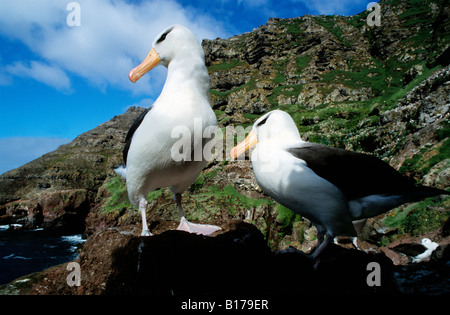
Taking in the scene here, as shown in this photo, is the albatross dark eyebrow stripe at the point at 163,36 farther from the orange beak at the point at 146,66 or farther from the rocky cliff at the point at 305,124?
the rocky cliff at the point at 305,124

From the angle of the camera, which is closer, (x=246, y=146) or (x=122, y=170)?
(x=246, y=146)

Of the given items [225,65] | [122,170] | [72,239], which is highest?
[225,65]

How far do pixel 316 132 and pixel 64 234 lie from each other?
4122cm

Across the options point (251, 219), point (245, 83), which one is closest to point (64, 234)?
point (251, 219)

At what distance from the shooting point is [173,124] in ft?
8.77

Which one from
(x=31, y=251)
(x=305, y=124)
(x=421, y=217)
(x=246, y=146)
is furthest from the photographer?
Answer: (x=305, y=124)

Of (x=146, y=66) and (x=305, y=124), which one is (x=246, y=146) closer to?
(x=146, y=66)

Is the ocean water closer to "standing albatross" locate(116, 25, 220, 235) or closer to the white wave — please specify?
the white wave

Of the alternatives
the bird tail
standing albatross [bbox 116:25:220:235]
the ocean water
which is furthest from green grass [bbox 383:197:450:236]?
the ocean water

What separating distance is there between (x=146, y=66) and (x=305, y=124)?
3124 centimetres

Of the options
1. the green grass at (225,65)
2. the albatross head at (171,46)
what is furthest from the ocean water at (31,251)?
the green grass at (225,65)

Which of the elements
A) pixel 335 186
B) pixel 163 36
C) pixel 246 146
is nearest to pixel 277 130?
pixel 246 146

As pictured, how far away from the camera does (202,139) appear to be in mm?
2881
